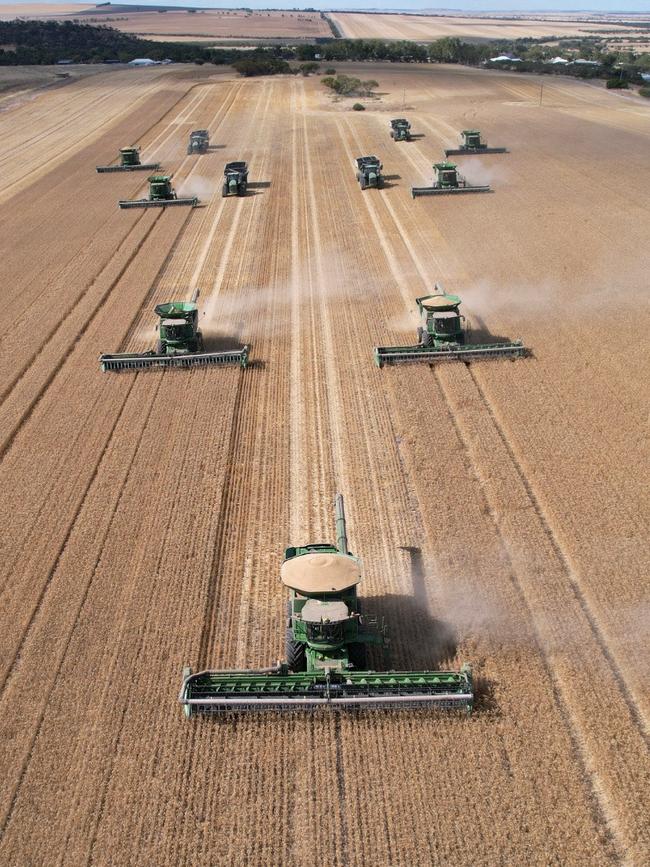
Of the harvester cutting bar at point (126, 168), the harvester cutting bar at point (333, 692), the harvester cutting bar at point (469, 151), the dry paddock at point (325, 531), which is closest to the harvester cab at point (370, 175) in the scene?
the dry paddock at point (325, 531)

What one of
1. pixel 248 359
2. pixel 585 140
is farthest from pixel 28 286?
pixel 585 140

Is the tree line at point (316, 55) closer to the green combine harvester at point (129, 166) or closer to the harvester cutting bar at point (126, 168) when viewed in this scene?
the green combine harvester at point (129, 166)

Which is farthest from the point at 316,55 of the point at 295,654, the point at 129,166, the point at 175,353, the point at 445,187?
the point at 295,654

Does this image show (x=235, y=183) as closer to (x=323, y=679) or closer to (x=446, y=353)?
(x=446, y=353)

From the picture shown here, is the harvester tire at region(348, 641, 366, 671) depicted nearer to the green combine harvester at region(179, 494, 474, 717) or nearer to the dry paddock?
the green combine harvester at region(179, 494, 474, 717)

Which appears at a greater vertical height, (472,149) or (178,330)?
(472,149)

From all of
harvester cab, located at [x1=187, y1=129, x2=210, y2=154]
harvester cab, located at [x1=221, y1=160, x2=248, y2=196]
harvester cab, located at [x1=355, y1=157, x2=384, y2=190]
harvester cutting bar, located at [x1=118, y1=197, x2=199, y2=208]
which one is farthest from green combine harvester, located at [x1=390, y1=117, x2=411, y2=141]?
harvester cutting bar, located at [x1=118, y1=197, x2=199, y2=208]
